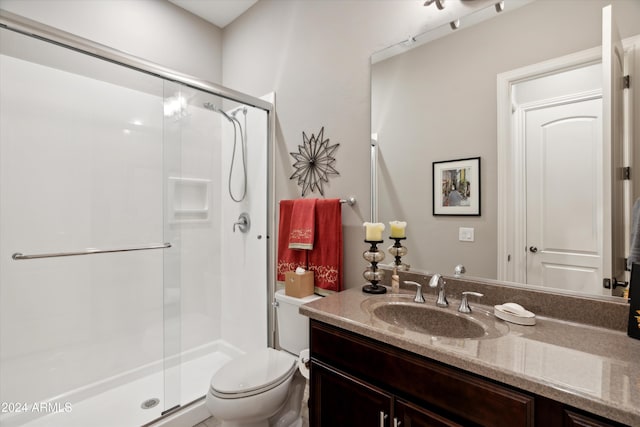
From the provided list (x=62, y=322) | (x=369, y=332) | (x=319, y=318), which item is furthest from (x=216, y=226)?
(x=369, y=332)

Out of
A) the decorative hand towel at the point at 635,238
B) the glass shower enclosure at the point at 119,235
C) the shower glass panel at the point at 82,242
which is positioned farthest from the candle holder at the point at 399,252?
the shower glass panel at the point at 82,242

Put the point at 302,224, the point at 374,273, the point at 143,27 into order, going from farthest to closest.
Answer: the point at 143,27
the point at 302,224
the point at 374,273

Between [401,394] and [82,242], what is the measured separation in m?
2.07

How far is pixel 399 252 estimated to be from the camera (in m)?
1.48

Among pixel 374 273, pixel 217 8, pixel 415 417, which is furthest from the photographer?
pixel 217 8

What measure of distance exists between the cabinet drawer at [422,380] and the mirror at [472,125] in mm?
572

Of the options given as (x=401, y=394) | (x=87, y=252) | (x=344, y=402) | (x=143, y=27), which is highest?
(x=143, y=27)

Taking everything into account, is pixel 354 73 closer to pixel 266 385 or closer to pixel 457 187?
pixel 457 187

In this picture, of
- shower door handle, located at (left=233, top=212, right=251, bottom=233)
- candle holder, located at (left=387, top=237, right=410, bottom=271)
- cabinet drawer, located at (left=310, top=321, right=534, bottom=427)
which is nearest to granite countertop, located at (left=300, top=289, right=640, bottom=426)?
cabinet drawer, located at (left=310, top=321, right=534, bottom=427)

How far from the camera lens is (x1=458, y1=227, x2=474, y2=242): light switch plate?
133 centimetres

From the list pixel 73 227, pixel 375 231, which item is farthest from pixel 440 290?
pixel 73 227

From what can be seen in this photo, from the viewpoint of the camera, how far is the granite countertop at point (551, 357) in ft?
2.11

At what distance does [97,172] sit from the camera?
201cm

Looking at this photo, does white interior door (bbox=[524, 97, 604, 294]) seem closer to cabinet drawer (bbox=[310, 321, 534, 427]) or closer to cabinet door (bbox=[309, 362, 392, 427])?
cabinet drawer (bbox=[310, 321, 534, 427])
